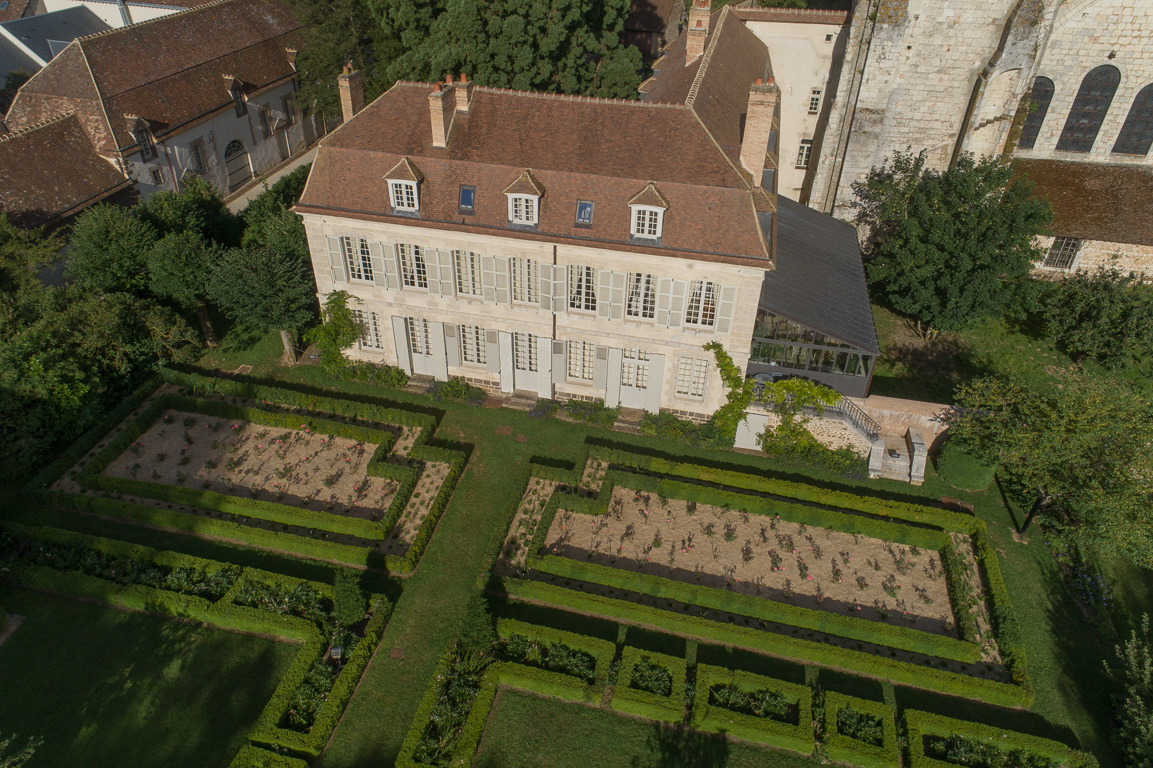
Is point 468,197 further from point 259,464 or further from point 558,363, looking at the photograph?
point 259,464

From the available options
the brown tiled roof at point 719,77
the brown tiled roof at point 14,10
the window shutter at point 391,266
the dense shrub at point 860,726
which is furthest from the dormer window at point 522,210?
the brown tiled roof at point 14,10

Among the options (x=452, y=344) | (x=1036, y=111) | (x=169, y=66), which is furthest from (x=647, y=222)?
(x=169, y=66)

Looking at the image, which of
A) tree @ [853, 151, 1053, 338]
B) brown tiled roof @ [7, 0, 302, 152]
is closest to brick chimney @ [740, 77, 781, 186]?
tree @ [853, 151, 1053, 338]

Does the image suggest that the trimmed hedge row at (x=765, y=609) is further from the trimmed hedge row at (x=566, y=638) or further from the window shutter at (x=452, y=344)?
the window shutter at (x=452, y=344)

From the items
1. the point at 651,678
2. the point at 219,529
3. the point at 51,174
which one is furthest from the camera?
the point at 51,174

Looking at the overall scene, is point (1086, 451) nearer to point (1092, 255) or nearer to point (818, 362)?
point (818, 362)

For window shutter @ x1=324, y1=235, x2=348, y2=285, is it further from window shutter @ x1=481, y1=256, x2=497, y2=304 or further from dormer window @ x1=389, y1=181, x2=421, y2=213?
window shutter @ x1=481, y1=256, x2=497, y2=304
